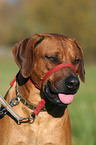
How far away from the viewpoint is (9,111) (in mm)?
3496

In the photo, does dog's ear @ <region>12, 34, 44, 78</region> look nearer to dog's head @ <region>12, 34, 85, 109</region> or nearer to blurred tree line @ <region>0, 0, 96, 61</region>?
dog's head @ <region>12, 34, 85, 109</region>

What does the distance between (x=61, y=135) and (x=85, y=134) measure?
6.38 feet

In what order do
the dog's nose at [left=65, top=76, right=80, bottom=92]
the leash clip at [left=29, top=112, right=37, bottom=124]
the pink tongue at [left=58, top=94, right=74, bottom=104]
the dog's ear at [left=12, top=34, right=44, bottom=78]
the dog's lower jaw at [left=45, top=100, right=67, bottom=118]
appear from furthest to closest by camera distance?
the dog's lower jaw at [left=45, top=100, right=67, bottom=118]
the leash clip at [left=29, top=112, right=37, bottom=124]
the dog's ear at [left=12, top=34, right=44, bottom=78]
the pink tongue at [left=58, top=94, right=74, bottom=104]
the dog's nose at [left=65, top=76, right=80, bottom=92]

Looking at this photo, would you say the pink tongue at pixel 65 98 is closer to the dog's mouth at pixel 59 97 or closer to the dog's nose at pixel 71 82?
the dog's mouth at pixel 59 97

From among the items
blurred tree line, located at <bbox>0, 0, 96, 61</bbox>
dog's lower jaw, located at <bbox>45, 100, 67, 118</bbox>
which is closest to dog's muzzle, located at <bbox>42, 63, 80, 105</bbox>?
dog's lower jaw, located at <bbox>45, 100, 67, 118</bbox>

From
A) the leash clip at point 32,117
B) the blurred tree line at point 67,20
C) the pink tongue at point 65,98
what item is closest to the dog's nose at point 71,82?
the pink tongue at point 65,98

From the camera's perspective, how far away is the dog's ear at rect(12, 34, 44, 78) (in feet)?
11.3

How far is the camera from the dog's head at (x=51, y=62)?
128 inches

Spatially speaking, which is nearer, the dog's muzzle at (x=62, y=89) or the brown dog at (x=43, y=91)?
the dog's muzzle at (x=62, y=89)

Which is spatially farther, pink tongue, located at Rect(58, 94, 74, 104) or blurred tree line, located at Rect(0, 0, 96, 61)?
blurred tree line, located at Rect(0, 0, 96, 61)

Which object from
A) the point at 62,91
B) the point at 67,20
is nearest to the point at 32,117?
the point at 62,91

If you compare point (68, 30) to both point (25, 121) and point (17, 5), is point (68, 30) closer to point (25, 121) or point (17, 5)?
point (17, 5)

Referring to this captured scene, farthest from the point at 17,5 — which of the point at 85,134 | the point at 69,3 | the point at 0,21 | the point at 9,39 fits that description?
the point at 85,134

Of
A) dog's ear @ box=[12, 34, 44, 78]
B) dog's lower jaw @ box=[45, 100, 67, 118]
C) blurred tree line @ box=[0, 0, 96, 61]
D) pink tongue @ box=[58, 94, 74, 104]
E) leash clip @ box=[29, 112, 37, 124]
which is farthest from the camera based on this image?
blurred tree line @ box=[0, 0, 96, 61]
